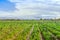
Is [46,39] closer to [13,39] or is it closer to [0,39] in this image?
[13,39]

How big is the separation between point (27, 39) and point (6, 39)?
2.77 m

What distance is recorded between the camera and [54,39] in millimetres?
25953

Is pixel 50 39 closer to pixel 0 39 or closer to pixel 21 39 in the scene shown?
pixel 21 39

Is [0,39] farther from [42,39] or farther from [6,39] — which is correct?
[42,39]

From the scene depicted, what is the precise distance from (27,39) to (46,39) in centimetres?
248

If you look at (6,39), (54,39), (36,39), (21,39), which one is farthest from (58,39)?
(6,39)

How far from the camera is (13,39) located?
26.1 metres

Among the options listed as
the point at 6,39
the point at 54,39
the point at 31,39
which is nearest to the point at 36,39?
the point at 31,39

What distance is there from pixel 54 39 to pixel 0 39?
7041mm

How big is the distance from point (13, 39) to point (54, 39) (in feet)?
17.7

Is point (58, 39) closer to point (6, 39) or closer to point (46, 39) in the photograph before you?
point (46, 39)

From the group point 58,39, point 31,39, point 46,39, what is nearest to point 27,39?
point 31,39

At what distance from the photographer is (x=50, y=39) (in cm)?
2589

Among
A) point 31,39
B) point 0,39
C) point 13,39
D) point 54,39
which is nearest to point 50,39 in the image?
point 54,39
